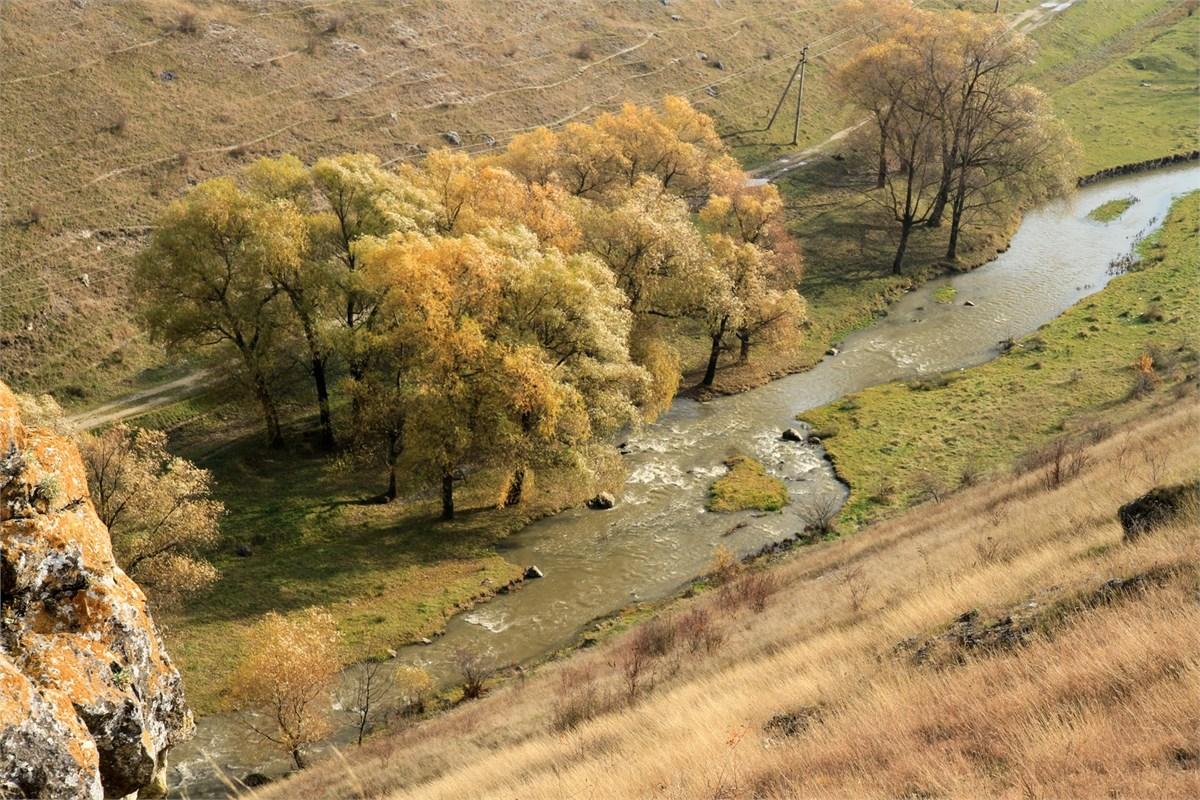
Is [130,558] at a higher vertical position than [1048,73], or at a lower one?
lower

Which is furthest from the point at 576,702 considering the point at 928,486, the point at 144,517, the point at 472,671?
the point at 928,486

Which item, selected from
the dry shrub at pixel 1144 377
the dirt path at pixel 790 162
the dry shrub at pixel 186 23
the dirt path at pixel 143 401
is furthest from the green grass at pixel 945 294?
the dry shrub at pixel 186 23

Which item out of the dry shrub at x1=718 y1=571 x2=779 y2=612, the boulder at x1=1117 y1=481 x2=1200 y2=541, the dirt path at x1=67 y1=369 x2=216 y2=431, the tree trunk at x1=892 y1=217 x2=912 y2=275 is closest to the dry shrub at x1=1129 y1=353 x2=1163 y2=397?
the tree trunk at x1=892 y1=217 x2=912 y2=275

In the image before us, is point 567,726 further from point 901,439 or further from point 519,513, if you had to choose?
point 901,439

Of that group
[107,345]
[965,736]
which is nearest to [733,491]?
[965,736]

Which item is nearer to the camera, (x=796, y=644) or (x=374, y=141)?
(x=796, y=644)

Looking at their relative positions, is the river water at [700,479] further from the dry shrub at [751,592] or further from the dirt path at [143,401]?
the dirt path at [143,401]

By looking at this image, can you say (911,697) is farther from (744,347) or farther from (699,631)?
(744,347)
